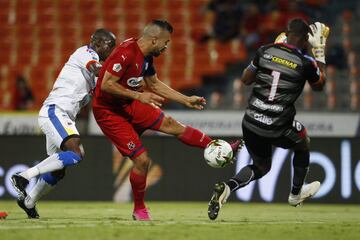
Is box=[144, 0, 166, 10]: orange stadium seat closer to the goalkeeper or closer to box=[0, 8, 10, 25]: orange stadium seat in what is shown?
box=[0, 8, 10, 25]: orange stadium seat

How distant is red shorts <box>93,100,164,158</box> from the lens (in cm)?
872

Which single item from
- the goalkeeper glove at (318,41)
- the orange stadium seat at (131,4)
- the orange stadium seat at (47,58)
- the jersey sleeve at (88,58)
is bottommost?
the orange stadium seat at (47,58)

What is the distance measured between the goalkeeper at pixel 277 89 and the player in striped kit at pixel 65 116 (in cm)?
166

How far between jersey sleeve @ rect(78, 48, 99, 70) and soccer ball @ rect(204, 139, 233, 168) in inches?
62.3

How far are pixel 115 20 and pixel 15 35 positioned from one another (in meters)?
2.39

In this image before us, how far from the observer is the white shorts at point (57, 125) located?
8953 mm

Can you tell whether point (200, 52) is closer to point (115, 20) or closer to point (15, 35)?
point (115, 20)

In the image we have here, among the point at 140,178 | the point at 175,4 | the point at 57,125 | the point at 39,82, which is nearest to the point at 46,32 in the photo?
the point at 39,82

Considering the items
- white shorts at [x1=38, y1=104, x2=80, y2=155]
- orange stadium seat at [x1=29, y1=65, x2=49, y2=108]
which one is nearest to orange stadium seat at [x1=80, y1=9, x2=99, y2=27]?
orange stadium seat at [x1=29, y1=65, x2=49, y2=108]

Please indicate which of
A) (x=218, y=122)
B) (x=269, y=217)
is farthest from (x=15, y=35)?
(x=269, y=217)

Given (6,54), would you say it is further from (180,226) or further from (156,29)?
(180,226)

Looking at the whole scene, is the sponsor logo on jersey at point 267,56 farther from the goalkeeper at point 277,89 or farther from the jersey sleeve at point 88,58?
the jersey sleeve at point 88,58

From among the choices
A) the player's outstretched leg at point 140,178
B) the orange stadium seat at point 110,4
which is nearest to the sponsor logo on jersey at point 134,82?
the player's outstretched leg at point 140,178

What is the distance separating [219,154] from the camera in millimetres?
8664
